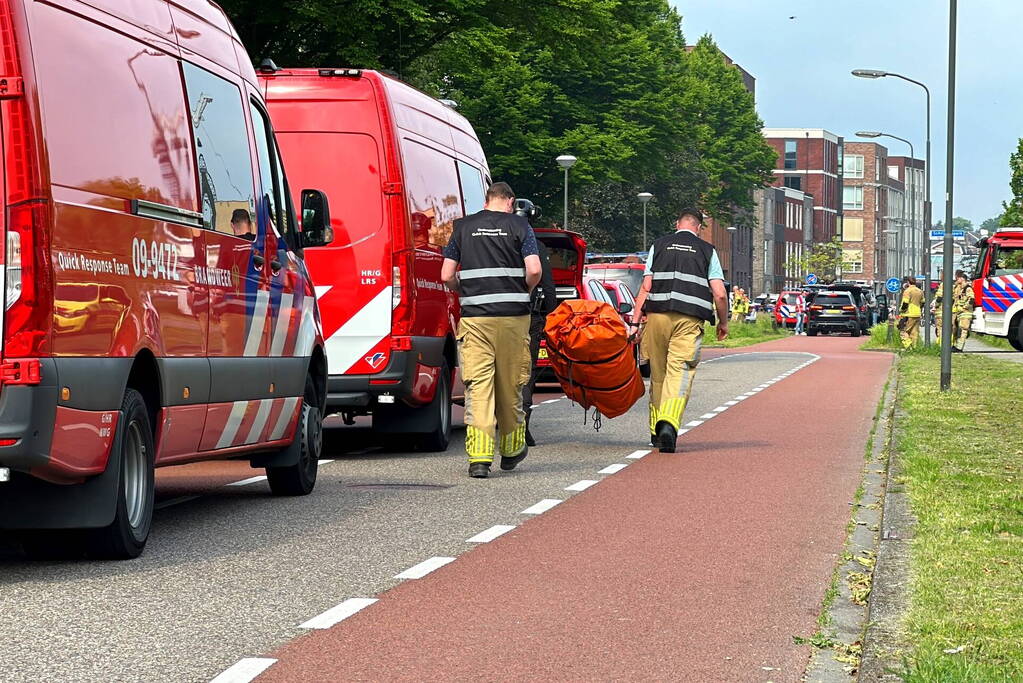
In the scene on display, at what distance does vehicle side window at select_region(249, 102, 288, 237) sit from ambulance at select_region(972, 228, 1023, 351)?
3500 centimetres

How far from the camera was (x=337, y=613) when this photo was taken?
736 cm

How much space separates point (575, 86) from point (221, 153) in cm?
4875

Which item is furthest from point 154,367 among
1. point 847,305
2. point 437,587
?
point 847,305

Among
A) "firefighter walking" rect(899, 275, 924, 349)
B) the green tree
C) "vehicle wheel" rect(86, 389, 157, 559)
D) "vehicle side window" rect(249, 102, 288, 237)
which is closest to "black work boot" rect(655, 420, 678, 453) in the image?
"vehicle side window" rect(249, 102, 288, 237)

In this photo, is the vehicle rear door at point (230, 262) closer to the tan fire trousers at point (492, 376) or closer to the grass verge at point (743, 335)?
the tan fire trousers at point (492, 376)

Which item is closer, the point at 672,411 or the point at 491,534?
the point at 491,534

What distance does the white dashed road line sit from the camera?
9692 millimetres

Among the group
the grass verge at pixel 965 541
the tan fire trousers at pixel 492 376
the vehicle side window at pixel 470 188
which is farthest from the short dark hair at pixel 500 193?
the grass verge at pixel 965 541

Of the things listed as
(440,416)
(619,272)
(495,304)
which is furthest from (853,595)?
(619,272)

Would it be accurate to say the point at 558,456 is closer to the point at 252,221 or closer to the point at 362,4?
the point at 252,221

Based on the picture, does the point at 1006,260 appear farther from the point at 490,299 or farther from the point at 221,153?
the point at 221,153

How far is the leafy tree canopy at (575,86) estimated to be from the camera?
2659cm

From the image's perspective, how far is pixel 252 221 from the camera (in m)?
10.9

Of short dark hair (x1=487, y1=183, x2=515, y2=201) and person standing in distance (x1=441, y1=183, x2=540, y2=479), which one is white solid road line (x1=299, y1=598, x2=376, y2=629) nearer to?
person standing in distance (x1=441, y1=183, x2=540, y2=479)
